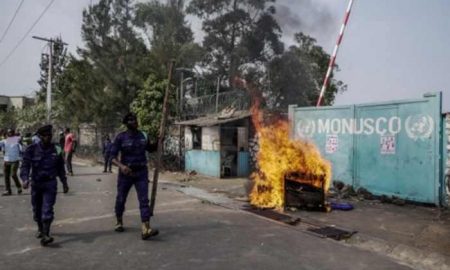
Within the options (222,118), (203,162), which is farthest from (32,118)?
(222,118)

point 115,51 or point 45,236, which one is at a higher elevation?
point 115,51

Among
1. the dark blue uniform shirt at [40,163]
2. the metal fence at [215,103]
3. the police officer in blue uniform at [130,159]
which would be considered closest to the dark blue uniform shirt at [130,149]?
the police officer in blue uniform at [130,159]

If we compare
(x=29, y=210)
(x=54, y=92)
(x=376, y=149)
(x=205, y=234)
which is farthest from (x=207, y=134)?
(x=54, y=92)

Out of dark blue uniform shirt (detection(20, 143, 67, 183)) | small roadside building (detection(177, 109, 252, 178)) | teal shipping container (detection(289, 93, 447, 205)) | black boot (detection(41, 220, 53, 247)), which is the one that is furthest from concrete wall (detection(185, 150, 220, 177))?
black boot (detection(41, 220, 53, 247))

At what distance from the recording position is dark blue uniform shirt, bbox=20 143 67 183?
23.5 ft

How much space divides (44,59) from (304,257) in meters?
55.5

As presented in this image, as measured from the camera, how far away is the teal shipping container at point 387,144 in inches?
410

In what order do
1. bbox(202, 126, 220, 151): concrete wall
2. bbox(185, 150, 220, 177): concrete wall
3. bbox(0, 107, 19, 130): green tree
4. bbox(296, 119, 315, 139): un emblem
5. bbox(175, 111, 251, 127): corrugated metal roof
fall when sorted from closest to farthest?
bbox(296, 119, 315, 139): un emblem
bbox(175, 111, 251, 127): corrugated metal roof
bbox(185, 150, 220, 177): concrete wall
bbox(202, 126, 220, 151): concrete wall
bbox(0, 107, 19, 130): green tree

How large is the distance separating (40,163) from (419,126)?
8190mm

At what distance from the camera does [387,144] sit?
11.5 metres

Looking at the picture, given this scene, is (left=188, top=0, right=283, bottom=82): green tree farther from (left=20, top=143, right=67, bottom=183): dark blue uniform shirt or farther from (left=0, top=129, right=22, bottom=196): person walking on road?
(left=20, top=143, right=67, bottom=183): dark blue uniform shirt

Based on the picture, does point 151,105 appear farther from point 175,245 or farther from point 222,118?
point 175,245

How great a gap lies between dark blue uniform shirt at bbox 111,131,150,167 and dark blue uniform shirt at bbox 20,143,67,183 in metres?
0.93

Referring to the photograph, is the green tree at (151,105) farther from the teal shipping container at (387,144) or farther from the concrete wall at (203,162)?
the teal shipping container at (387,144)
